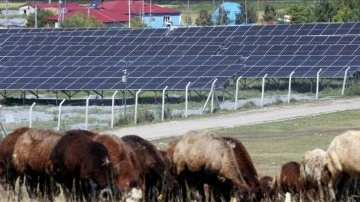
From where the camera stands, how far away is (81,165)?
53.9 feet

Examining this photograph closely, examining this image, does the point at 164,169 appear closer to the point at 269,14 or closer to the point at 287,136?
the point at 287,136

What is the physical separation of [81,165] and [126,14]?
94108 mm

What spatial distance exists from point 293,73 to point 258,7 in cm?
7374

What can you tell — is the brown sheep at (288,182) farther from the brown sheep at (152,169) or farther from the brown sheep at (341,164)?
the brown sheep at (152,169)

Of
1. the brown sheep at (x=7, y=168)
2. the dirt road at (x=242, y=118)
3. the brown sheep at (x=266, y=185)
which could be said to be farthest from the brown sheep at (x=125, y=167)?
the dirt road at (x=242, y=118)

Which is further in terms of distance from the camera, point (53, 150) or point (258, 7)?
point (258, 7)

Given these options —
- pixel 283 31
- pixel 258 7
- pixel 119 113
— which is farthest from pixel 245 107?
pixel 258 7

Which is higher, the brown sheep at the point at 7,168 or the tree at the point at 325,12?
the tree at the point at 325,12

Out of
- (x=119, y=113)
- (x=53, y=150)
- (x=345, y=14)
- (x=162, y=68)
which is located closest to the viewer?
(x=53, y=150)

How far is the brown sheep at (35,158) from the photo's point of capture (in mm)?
17406

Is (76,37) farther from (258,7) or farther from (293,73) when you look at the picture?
(258,7)

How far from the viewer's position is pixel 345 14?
80.5m

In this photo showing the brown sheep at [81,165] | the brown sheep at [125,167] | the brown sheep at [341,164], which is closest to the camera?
the brown sheep at [125,167]

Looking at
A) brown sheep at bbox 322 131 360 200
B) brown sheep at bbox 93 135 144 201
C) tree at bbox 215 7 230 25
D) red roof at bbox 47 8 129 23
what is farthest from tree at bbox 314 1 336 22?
brown sheep at bbox 93 135 144 201
